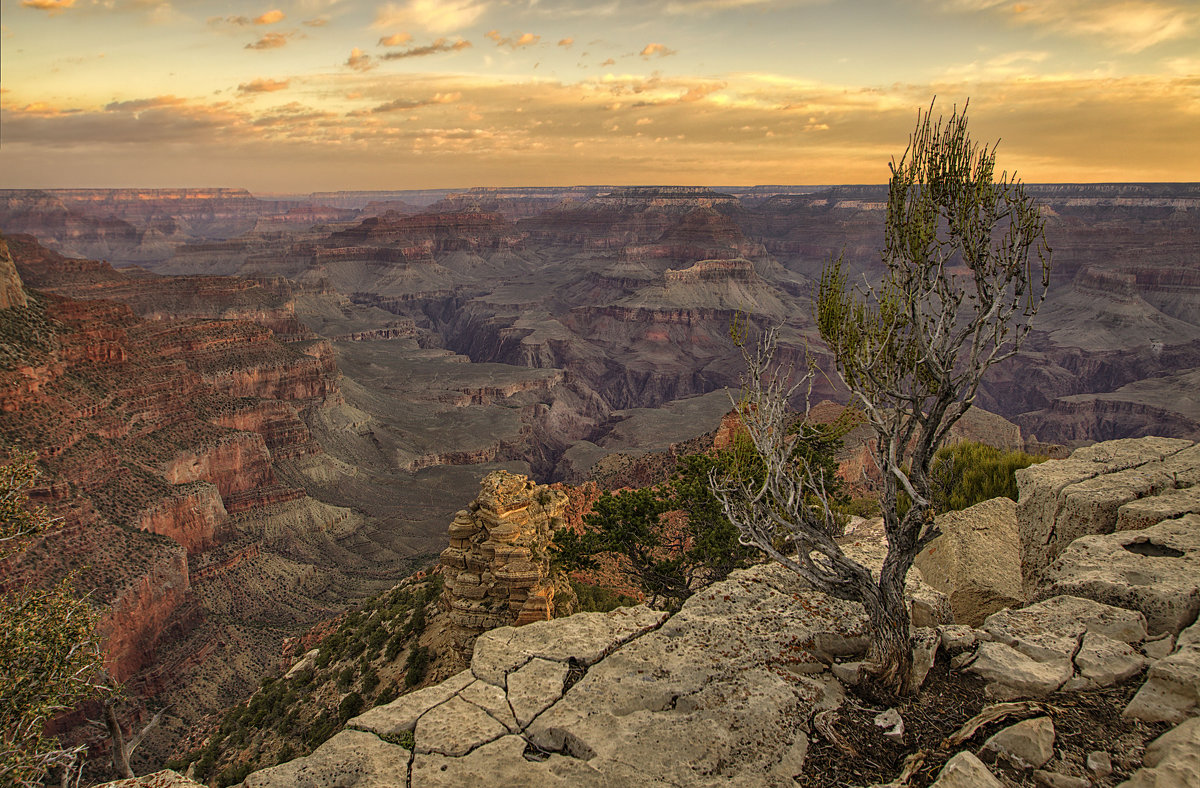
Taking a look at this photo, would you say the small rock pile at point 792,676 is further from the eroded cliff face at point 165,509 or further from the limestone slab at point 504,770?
the eroded cliff face at point 165,509

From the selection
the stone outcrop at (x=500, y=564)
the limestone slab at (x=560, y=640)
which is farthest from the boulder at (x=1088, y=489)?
the stone outcrop at (x=500, y=564)

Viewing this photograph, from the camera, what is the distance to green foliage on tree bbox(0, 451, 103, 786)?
1128 centimetres

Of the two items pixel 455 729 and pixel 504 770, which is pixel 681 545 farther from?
pixel 504 770

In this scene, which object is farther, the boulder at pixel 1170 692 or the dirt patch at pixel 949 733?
the boulder at pixel 1170 692

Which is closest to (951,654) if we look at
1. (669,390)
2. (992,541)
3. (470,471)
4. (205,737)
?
(992,541)

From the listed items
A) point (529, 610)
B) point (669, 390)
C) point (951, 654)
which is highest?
point (951, 654)

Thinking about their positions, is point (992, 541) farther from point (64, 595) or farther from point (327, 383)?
point (327, 383)

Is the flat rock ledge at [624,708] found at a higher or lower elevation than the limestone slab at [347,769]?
higher

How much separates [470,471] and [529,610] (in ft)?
215

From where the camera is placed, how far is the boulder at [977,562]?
1241 centimetres

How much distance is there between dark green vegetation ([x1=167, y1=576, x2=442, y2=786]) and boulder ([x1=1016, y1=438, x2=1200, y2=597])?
53.1ft

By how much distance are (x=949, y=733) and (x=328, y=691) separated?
802 inches

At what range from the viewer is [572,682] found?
32.2 ft

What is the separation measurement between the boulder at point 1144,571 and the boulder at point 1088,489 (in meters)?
0.86
